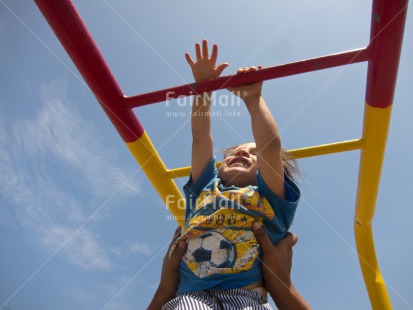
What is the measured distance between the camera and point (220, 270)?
1026 mm

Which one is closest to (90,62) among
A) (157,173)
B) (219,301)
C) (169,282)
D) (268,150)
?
(157,173)

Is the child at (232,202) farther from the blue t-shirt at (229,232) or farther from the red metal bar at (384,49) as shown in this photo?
the red metal bar at (384,49)

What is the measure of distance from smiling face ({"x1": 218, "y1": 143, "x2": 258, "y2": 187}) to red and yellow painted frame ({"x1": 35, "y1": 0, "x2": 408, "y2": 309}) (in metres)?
0.29

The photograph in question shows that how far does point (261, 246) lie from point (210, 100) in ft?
2.38

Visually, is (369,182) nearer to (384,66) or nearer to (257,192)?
(384,66)

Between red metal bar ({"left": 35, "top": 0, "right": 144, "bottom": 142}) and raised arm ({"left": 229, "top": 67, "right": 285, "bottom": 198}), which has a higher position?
red metal bar ({"left": 35, "top": 0, "right": 144, "bottom": 142})

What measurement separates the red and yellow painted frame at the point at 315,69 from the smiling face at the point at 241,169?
0.94ft

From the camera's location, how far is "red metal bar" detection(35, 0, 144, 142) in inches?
49.0

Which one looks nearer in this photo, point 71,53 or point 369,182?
point 71,53

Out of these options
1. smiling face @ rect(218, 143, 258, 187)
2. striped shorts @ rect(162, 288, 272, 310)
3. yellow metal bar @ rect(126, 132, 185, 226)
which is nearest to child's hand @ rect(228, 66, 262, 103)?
smiling face @ rect(218, 143, 258, 187)

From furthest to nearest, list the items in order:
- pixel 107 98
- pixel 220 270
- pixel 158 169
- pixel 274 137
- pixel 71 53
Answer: pixel 158 169, pixel 107 98, pixel 71 53, pixel 274 137, pixel 220 270

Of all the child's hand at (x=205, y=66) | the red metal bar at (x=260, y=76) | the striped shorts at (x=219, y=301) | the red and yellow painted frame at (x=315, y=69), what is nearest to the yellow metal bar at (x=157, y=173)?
the red and yellow painted frame at (x=315, y=69)

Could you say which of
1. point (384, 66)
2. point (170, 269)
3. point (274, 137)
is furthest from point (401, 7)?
point (170, 269)

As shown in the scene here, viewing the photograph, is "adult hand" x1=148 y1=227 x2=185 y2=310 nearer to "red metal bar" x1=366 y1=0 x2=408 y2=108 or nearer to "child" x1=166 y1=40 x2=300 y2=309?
"child" x1=166 y1=40 x2=300 y2=309
